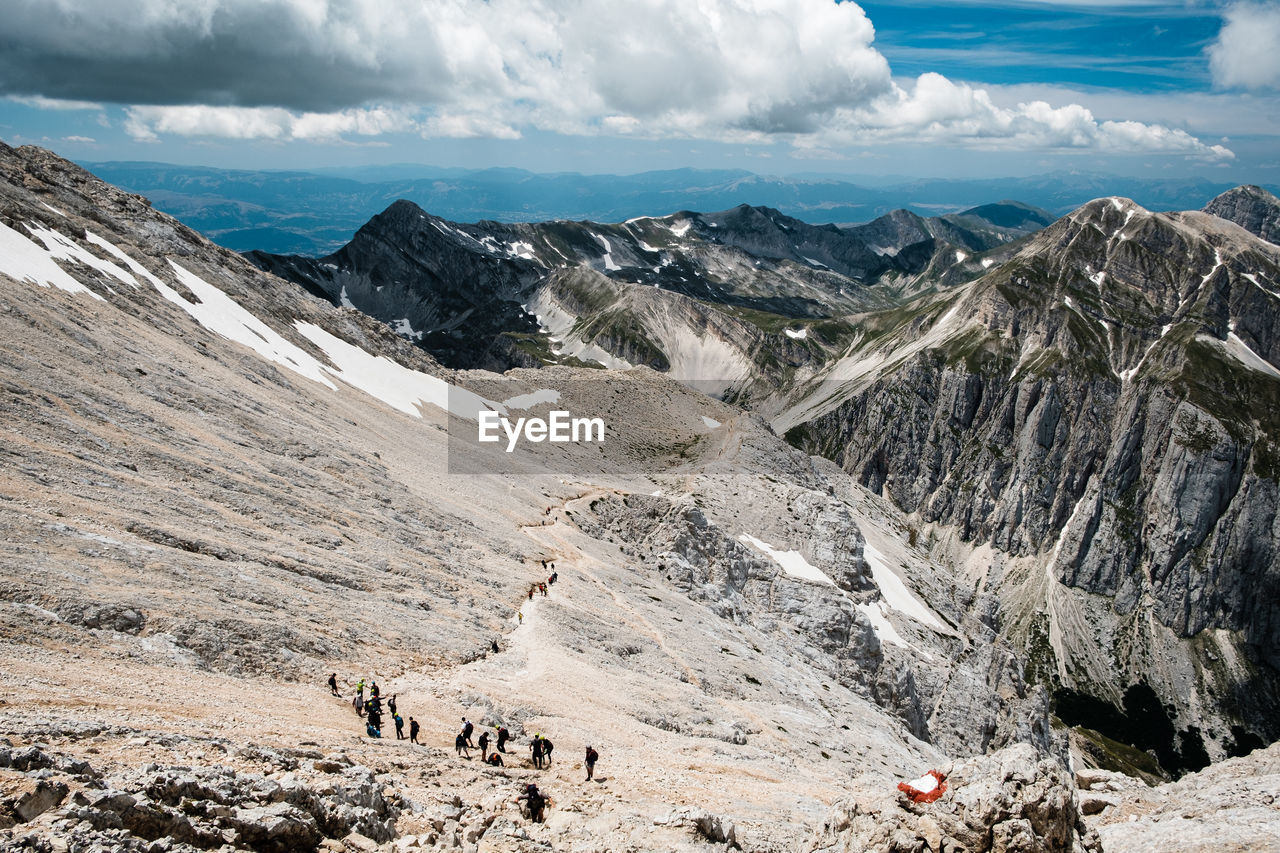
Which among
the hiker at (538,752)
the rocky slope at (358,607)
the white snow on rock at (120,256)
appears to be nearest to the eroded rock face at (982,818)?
the rocky slope at (358,607)

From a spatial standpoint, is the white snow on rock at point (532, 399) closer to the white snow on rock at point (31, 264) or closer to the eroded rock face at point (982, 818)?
the white snow on rock at point (31, 264)

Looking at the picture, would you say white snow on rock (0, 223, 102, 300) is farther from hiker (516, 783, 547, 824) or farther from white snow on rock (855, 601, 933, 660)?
white snow on rock (855, 601, 933, 660)

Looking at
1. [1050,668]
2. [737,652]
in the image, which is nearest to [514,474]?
[737,652]

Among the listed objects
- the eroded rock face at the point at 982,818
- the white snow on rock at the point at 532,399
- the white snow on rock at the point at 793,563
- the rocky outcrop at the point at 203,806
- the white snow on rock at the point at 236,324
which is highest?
the white snow on rock at the point at 236,324

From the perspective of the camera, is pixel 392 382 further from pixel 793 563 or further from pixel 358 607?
pixel 358 607

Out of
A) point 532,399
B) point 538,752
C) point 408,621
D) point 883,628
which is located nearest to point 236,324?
point 532,399

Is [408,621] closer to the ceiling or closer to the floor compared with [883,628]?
closer to the ceiling
